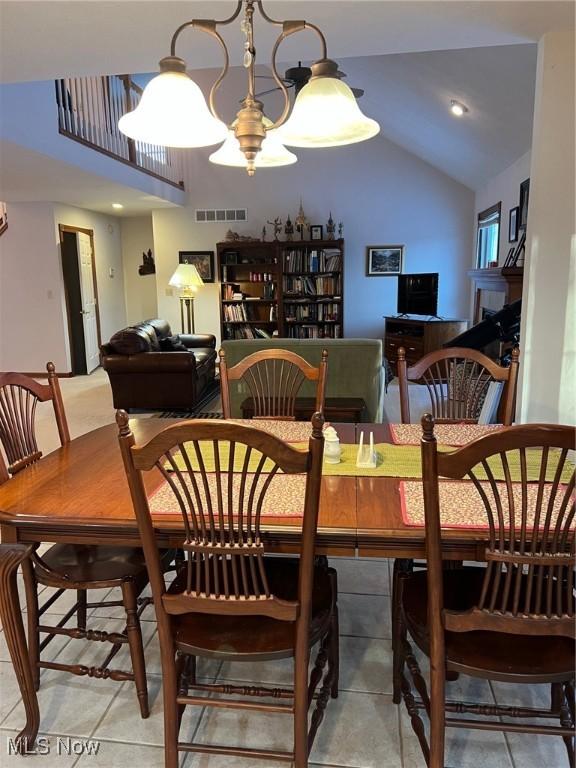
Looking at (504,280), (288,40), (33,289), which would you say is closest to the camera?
(288,40)

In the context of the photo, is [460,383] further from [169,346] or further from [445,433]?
[169,346]

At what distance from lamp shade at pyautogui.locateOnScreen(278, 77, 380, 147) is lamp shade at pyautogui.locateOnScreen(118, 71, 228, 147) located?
238 millimetres

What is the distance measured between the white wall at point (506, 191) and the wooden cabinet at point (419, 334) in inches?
43.2

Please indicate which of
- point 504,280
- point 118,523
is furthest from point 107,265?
point 118,523

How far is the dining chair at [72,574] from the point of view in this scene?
1.55m

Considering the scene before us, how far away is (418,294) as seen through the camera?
718 centimetres

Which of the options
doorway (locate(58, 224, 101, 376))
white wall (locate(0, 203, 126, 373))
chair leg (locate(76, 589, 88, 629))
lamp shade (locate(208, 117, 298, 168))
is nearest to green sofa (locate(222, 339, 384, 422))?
lamp shade (locate(208, 117, 298, 168))

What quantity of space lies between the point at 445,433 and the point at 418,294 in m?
5.59

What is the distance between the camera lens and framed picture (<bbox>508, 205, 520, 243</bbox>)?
16.7 ft

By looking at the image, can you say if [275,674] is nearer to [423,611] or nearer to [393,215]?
[423,611]

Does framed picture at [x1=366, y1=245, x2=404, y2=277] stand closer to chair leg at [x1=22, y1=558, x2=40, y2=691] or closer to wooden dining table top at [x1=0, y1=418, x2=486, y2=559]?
wooden dining table top at [x1=0, y1=418, x2=486, y2=559]

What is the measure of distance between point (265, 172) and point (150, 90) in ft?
21.7

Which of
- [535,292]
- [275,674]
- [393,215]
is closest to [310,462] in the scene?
[275,674]

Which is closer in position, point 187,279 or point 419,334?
point 187,279
